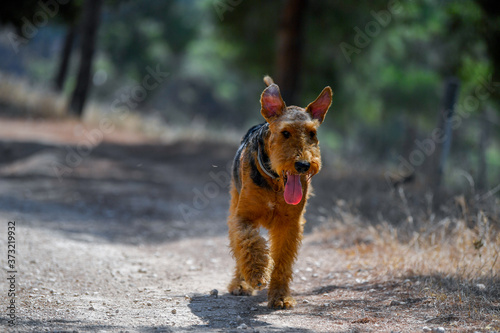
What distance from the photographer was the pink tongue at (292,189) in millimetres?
3814

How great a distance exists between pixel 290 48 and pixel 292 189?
8.43m

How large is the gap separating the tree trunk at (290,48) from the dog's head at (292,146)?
7.81m

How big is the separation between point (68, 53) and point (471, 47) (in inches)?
593

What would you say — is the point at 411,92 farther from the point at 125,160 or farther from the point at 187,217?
the point at 187,217

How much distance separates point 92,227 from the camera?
7.07 meters

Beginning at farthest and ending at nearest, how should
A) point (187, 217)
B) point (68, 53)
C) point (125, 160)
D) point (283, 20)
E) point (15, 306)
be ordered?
point (68, 53) < point (125, 160) < point (283, 20) < point (187, 217) < point (15, 306)

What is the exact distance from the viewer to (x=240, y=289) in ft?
15.2

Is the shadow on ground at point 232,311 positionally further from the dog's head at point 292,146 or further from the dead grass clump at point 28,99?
the dead grass clump at point 28,99

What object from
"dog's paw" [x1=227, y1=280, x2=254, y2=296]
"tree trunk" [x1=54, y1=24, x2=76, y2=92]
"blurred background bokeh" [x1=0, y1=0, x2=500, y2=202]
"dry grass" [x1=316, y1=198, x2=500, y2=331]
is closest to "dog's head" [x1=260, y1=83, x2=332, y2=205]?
"dog's paw" [x1=227, y1=280, x2=254, y2=296]

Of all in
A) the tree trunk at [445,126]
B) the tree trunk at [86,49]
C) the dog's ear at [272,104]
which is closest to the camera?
the dog's ear at [272,104]

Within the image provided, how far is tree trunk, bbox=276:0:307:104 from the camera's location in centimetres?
1151

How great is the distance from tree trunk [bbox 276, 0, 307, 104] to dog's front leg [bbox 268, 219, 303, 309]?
25.7 feet

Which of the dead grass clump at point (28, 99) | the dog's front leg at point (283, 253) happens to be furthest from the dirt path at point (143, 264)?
the dead grass clump at point (28, 99)

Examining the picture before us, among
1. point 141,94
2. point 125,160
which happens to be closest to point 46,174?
point 125,160
